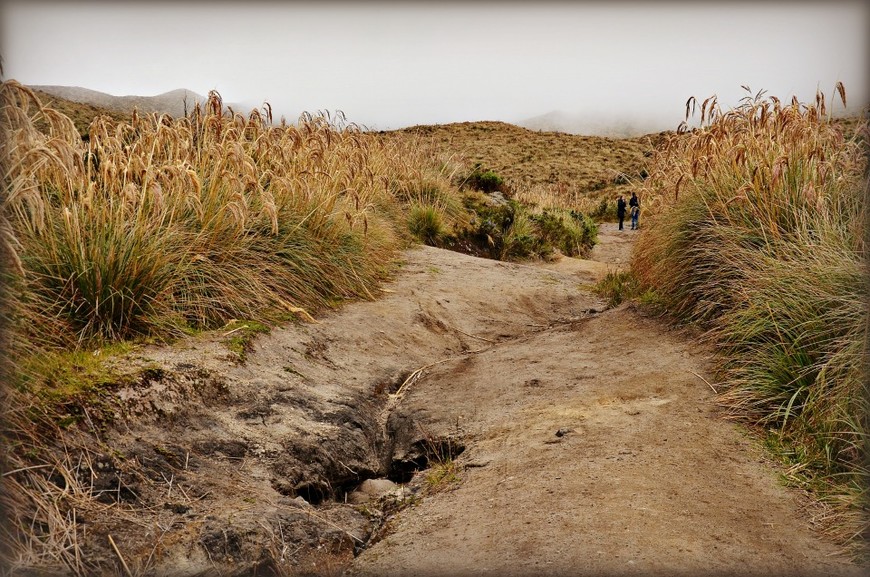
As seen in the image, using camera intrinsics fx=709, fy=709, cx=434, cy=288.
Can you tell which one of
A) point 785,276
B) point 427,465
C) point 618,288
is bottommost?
point 427,465

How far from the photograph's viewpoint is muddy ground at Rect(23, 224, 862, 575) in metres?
2.80

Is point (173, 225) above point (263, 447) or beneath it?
above

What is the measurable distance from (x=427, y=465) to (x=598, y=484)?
121cm

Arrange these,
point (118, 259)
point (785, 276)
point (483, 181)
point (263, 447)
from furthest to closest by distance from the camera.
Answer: point (483, 181)
point (785, 276)
point (118, 259)
point (263, 447)

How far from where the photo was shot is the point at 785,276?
4.71 metres

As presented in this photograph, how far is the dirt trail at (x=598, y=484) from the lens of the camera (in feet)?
8.98

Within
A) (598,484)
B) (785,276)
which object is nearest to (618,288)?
(785,276)

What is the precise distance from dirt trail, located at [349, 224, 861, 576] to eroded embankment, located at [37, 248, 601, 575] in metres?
0.25

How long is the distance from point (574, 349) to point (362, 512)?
2.79m

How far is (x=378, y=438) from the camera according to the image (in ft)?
14.8

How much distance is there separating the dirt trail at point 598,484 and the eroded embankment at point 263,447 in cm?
25

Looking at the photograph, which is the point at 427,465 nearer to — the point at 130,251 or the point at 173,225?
the point at 130,251

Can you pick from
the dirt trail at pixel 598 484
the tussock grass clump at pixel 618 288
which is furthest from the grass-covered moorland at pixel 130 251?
the tussock grass clump at pixel 618 288

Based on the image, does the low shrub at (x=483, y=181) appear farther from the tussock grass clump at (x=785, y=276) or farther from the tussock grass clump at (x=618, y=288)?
the tussock grass clump at (x=785, y=276)
